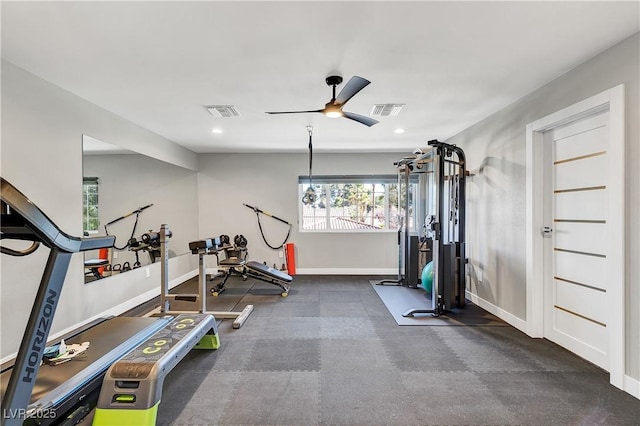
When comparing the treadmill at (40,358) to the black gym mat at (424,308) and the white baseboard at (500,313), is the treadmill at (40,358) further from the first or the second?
the white baseboard at (500,313)

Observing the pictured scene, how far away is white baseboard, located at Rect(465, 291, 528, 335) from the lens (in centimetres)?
323

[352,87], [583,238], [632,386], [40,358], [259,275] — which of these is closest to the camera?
[40,358]

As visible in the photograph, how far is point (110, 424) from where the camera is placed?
168cm

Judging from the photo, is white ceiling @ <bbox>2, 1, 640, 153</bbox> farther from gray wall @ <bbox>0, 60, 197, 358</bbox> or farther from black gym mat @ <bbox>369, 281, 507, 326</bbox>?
black gym mat @ <bbox>369, 281, 507, 326</bbox>

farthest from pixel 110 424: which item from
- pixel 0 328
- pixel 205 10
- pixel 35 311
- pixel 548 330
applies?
pixel 548 330

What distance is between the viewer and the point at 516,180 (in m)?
3.32

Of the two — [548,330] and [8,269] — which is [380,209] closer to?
[548,330]

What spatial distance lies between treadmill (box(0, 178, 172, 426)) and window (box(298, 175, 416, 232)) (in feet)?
15.0

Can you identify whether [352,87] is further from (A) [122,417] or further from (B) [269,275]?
(B) [269,275]

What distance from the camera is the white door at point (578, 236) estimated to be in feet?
8.11

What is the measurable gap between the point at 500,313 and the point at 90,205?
504cm

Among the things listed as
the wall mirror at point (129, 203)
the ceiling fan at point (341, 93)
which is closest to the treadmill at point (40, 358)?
the wall mirror at point (129, 203)

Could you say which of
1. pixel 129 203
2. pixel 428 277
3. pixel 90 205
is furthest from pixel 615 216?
pixel 129 203

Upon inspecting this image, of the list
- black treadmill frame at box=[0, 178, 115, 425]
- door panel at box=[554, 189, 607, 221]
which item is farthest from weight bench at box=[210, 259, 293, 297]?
door panel at box=[554, 189, 607, 221]
